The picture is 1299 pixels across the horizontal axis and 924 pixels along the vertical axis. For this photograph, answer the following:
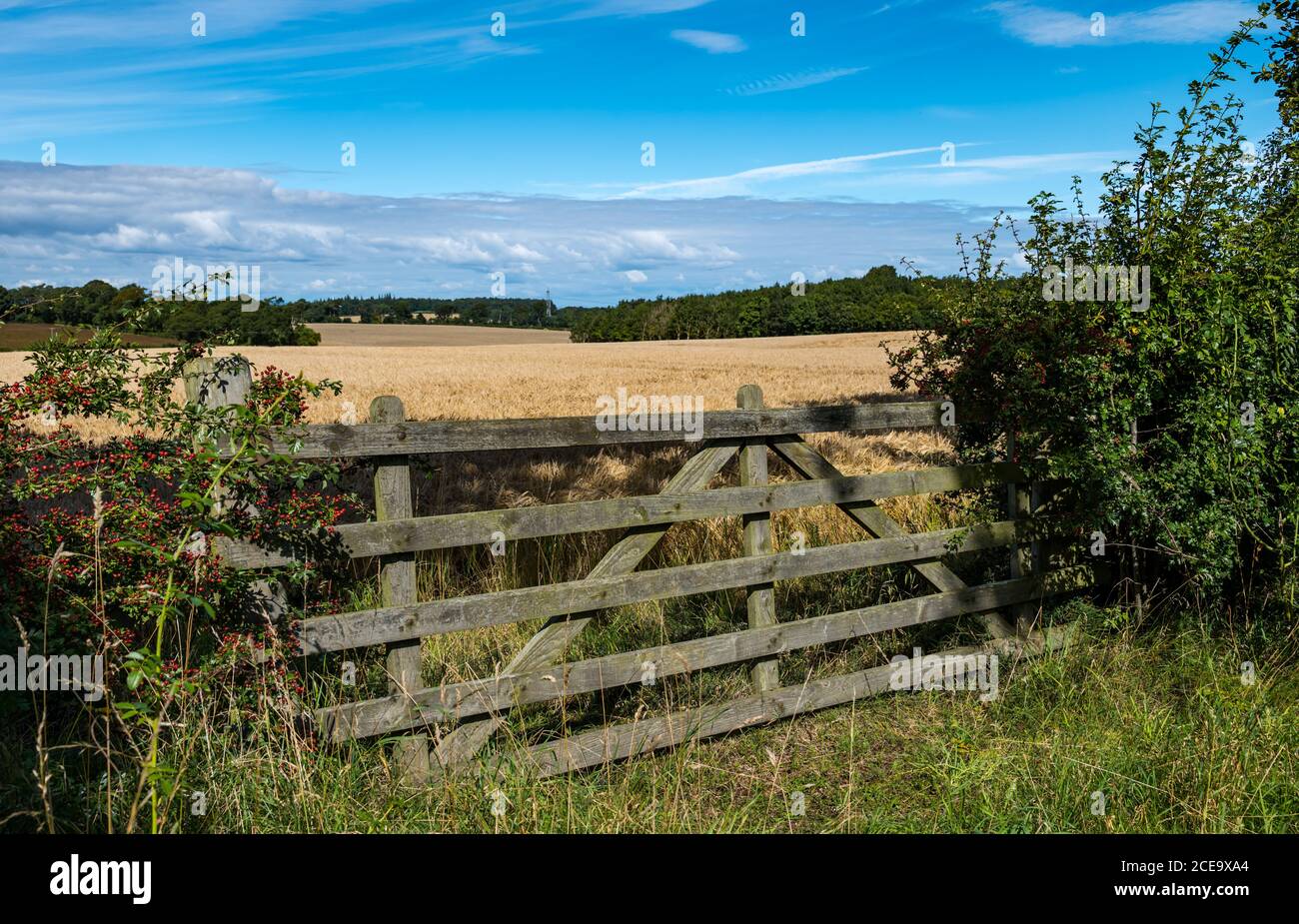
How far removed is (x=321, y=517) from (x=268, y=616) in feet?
1.66

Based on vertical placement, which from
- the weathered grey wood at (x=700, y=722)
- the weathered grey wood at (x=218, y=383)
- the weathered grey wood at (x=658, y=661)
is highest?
the weathered grey wood at (x=218, y=383)

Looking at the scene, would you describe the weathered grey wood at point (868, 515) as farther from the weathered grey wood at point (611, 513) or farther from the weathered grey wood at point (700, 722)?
the weathered grey wood at point (700, 722)

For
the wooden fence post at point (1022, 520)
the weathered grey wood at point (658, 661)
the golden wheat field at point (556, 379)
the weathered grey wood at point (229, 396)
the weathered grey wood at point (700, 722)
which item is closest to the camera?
the weathered grey wood at point (229, 396)

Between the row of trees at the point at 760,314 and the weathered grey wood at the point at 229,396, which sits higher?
the row of trees at the point at 760,314

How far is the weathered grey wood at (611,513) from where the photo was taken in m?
4.81

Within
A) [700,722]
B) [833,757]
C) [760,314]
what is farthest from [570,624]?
[760,314]

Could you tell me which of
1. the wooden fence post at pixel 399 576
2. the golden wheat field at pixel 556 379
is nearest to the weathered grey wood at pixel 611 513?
the wooden fence post at pixel 399 576

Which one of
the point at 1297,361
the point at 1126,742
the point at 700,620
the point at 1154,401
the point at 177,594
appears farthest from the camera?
the point at 700,620

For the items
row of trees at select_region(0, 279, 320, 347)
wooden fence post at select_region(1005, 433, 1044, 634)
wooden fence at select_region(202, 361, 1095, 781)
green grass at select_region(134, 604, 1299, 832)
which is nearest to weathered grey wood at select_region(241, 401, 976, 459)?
wooden fence at select_region(202, 361, 1095, 781)

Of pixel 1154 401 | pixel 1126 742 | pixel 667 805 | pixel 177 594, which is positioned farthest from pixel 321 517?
pixel 1154 401

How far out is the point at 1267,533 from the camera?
659 centimetres

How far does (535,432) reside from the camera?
5320 mm

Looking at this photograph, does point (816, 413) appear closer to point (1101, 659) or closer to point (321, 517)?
point (1101, 659)
